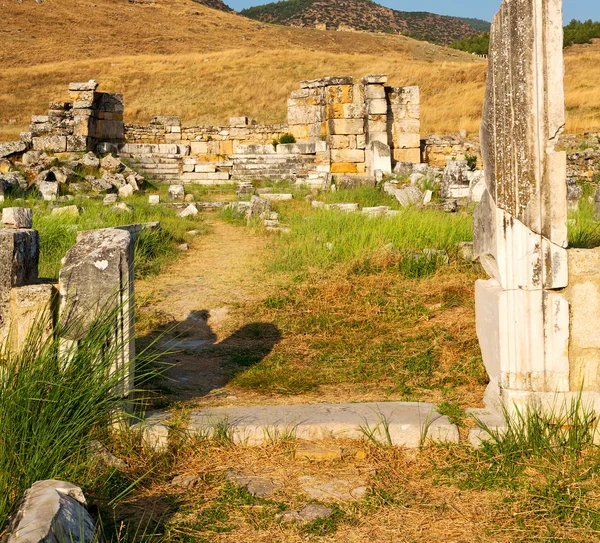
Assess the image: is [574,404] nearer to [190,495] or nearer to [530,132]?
[530,132]

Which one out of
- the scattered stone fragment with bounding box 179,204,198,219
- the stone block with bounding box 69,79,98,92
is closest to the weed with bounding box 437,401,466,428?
the scattered stone fragment with bounding box 179,204,198,219

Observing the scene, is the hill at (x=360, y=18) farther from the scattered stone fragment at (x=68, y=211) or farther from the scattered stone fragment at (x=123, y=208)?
the scattered stone fragment at (x=68, y=211)

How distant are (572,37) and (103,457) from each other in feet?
167

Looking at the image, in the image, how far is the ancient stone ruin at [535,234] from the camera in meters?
3.77

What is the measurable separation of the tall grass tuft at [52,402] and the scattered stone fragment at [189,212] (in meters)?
9.25

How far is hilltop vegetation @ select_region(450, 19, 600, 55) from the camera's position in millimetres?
47291

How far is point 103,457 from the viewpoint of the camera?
3.55 m

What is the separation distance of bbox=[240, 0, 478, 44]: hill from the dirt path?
7105cm

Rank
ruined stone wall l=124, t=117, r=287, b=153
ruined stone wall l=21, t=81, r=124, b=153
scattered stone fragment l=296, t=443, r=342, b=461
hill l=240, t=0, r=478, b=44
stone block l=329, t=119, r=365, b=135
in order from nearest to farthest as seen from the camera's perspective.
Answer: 1. scattered stone fragment l=296, t=443, r=342, b=461
2. stone block l=329, t=119, r=365, b=135
3. ruined stone wall l=21, t=81, r=124, b=153
4. ruined stone wall l=124, t=117, r=287, b=153
5. hill l=240, t=0, r=478, b=44

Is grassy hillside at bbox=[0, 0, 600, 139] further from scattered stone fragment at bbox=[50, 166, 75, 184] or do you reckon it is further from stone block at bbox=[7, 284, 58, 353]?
stone block at bbox=[7, 284, 58, 353]

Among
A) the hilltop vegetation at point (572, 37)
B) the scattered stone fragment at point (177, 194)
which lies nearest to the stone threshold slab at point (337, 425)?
the scattered stone fragment at point (177, 194)

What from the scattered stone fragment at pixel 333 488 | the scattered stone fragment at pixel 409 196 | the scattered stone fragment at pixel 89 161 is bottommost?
the scattered stone fragment at pixel 333 488

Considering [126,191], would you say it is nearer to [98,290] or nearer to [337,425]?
[98,290]

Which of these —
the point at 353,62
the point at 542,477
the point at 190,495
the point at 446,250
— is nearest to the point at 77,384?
the point at 190,495
